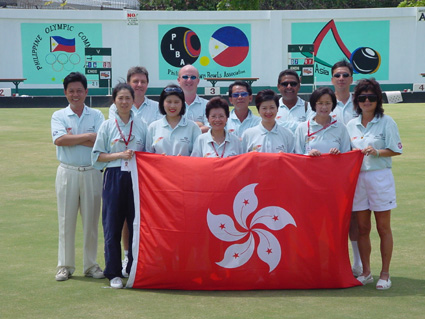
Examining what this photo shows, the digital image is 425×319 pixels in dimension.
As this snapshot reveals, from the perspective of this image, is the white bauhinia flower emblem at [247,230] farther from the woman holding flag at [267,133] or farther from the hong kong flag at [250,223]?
the woman holding flag at [267,133]

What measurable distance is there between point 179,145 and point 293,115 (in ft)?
4.18

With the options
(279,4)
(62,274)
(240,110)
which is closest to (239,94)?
(240,110)

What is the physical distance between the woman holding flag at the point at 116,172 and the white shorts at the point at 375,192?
191 centimetres

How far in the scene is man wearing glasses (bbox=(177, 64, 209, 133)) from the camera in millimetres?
6859

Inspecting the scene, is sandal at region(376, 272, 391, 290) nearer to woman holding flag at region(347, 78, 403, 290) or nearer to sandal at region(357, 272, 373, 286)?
woman holding flag at region(347, 78, 403, 290)

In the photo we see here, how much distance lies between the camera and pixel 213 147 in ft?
19.2

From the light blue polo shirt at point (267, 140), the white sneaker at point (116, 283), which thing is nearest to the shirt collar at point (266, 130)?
the light blue polo shirt at point (267, 140)

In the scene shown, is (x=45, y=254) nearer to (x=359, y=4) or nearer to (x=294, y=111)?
(x=294, y=111)

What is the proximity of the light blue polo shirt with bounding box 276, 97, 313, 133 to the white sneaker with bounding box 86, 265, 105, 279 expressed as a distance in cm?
214

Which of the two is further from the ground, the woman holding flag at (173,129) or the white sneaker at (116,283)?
the woman holding flag at (173,129)

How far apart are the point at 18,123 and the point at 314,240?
13798 mm

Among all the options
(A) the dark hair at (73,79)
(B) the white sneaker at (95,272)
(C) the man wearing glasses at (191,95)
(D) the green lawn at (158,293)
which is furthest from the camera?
(C) the man wearing glasses at (191,95)

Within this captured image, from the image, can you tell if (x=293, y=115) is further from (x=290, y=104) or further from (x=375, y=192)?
(x=375, y=192)

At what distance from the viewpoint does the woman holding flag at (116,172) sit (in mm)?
5824
